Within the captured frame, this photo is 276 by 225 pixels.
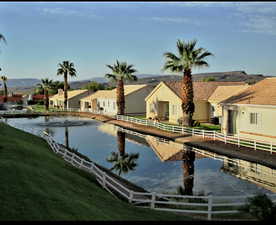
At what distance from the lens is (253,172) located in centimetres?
1962

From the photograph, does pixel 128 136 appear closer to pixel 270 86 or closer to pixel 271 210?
pixel 270 86

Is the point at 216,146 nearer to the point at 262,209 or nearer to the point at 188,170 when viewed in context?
the point at 188,170

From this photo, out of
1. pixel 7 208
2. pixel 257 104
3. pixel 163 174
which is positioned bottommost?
pixel 163 174

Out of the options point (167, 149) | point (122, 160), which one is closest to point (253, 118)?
point (167, 149)

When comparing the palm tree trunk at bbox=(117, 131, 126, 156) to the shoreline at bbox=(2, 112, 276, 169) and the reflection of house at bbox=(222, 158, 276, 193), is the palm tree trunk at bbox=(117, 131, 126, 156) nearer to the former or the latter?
the shoreline at bbox=(2, 112, 276, 169)

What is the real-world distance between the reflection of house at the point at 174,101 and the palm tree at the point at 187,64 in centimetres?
747

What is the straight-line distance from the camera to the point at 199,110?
43.4 metres

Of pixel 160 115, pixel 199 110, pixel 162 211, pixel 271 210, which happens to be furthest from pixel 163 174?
pixel 160 115

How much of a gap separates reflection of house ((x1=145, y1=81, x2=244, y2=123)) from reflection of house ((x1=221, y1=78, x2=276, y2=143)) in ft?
39.1

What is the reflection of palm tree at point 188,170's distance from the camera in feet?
56.4

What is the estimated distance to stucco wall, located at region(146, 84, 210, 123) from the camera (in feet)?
143

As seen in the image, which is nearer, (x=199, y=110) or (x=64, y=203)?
(x=64, y=203)

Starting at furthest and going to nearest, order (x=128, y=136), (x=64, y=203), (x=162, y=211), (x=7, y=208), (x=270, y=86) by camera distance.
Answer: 1. (x=128, y=136)
2. (x=270, y=86)
3. (x=162, y=211)
4. (x=64, y=203)
5. (x=7, y=208)

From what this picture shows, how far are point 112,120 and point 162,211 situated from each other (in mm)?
41038
